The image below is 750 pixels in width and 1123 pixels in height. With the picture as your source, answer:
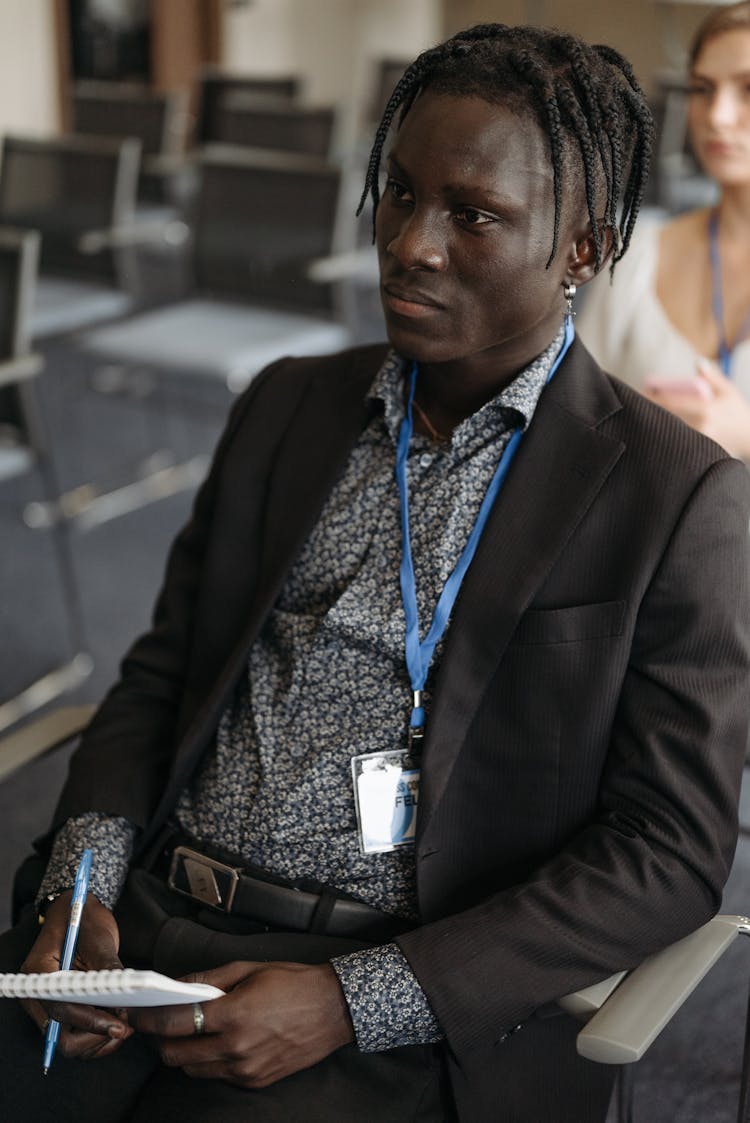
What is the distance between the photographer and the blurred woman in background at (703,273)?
195 centimetres

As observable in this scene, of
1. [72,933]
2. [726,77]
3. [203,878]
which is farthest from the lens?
[726,77]

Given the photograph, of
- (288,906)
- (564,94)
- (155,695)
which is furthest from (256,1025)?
(564,94)

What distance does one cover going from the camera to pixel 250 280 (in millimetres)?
3686

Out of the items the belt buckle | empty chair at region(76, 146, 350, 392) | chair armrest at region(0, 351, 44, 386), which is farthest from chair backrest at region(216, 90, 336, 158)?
the belt buckle

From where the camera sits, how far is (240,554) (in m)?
1.43

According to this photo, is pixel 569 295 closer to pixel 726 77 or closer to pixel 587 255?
pixel 587 255

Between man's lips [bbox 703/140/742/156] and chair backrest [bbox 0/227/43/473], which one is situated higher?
man's lips [bbox 703/140/742/156]

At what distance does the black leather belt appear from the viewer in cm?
126

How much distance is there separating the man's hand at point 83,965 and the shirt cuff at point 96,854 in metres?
0.03

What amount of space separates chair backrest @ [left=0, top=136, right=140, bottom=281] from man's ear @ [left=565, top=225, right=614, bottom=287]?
300cm

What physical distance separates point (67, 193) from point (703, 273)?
2.66 m

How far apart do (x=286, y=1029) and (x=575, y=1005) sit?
258mm

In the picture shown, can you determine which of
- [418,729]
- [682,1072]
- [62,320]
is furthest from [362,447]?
[62,320]

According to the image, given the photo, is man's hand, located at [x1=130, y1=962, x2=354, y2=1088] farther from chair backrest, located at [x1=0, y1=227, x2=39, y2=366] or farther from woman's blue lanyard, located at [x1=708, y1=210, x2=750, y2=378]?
chair backrest, located at [x1=0, y1=227, x2=39, y2=366]
